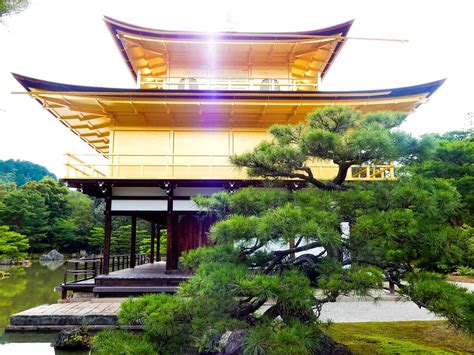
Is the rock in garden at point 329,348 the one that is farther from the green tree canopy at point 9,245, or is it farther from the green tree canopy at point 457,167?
the green tree canopy at point 9,245

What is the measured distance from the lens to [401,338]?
5.14 m

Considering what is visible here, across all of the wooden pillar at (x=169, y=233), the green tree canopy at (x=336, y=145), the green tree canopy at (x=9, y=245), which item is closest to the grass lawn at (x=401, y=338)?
the green tree canopy at (x=336, y=145)

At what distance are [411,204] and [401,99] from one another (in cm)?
693

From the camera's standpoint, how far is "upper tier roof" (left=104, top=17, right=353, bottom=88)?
10000 mm

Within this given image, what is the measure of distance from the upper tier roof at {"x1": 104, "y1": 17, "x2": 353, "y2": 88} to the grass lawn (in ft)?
26.2

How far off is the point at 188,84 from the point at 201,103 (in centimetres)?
215

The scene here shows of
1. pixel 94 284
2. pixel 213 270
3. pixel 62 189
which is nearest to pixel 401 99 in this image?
pixel 213 270

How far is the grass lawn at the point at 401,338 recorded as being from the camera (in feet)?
14.3

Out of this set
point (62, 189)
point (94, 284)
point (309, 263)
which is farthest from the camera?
point (62, 189)

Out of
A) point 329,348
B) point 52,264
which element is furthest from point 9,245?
point 329,348

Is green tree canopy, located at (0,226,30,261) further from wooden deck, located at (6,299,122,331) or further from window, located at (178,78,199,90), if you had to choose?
window, located at (178,78,199,90)

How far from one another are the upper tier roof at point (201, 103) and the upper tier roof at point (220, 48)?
168 centimetres

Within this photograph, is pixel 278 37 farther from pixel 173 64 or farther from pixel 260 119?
pixel 173 64

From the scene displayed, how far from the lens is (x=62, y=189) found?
1330 inches
